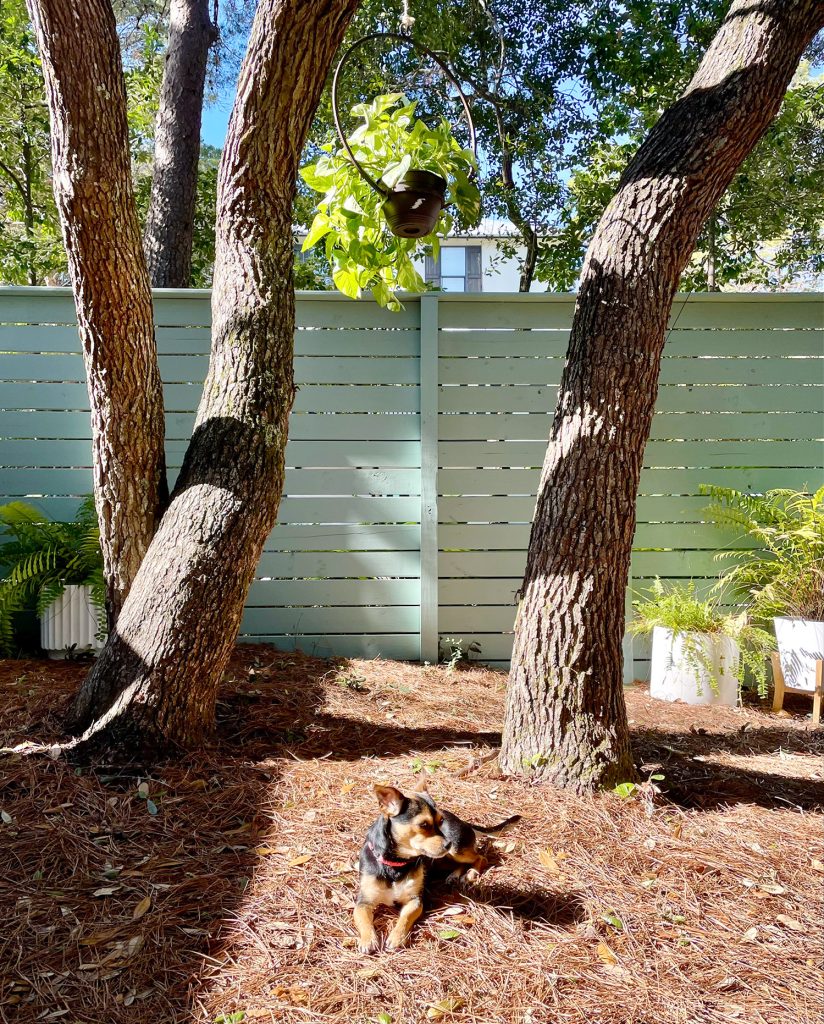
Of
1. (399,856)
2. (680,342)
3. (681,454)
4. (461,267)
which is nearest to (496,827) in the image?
(399,856)

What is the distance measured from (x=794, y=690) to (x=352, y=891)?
3114mm

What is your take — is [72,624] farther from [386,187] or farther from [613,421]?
[613,421]

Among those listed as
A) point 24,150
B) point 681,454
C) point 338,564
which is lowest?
point 338,564

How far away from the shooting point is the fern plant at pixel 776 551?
Answer: 4.17 metres

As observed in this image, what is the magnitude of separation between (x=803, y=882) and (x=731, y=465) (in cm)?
298

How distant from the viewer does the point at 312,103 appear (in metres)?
2.77

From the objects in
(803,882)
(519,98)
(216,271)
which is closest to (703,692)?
(803,882)

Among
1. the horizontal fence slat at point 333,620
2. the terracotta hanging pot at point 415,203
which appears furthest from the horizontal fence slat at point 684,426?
the terracotta hanging pot at point 415,203

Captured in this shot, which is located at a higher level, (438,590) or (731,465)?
(731,465)

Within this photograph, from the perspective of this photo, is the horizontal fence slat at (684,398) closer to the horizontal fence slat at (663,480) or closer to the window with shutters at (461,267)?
the horizontal fence slat at (663,480)

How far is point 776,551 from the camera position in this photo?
4.32m

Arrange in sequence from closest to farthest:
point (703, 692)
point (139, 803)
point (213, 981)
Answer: point (213, 981)
point (139, 803)
point (703, 692)

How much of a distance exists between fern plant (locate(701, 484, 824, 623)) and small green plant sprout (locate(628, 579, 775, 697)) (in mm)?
189

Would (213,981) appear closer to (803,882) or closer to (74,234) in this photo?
(803,882)
